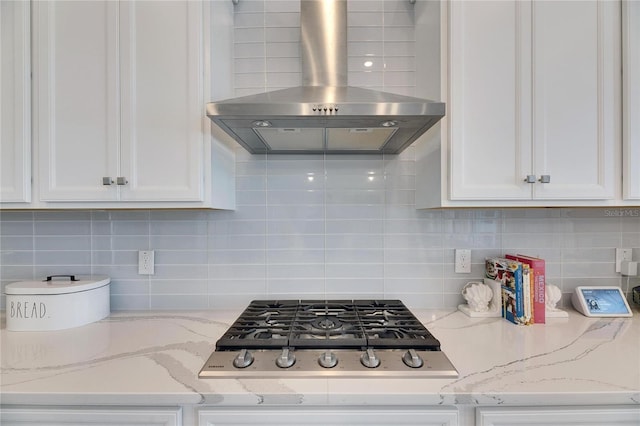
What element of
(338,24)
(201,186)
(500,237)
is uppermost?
(338,24)

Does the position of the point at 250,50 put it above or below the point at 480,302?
above

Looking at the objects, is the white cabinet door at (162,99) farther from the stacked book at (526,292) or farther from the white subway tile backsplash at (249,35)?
the stacked book at (526,292)

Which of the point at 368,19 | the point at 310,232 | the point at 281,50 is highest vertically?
the point at 368,19

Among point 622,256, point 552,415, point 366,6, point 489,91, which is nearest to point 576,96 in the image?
point 489,91

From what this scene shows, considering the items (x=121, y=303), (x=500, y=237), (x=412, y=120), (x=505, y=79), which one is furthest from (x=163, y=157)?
(x=500, y=237)

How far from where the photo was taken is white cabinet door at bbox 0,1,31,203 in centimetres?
130

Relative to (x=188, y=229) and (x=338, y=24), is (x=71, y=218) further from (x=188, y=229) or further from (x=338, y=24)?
(x=338, y=24)

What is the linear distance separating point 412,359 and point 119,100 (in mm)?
1423

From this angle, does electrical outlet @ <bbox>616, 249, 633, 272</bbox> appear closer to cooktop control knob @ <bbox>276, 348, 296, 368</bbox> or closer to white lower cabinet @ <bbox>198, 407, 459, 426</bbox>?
white lower cabinet @ <bbox>198, 407, 459, 426</bbox>

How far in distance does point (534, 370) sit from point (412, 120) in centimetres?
90

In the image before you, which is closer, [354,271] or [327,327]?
[327,327]

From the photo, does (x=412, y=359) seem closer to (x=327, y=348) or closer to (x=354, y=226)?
(x=327, y=348)

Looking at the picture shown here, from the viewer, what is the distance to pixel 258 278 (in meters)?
1.68

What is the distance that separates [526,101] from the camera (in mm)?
1316
